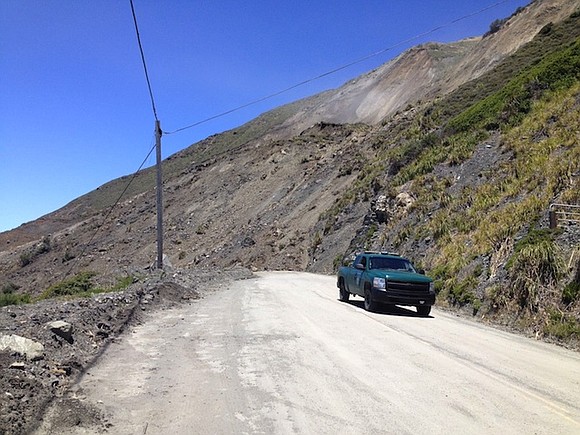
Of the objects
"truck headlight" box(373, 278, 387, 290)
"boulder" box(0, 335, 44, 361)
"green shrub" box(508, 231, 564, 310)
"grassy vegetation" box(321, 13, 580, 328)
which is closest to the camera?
"boulder" box(0, 335, 44, 361)

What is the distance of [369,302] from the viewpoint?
14.9 meters

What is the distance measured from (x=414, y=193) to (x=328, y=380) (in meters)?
24.3

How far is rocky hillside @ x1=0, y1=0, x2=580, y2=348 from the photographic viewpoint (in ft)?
53.6

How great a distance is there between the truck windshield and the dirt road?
12.1 ft

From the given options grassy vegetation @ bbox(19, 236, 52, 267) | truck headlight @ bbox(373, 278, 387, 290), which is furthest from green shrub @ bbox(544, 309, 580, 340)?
Answer: grassy vegetation @ bbox(19, 236, 52, 267)

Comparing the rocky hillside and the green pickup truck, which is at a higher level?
the rocky hillside

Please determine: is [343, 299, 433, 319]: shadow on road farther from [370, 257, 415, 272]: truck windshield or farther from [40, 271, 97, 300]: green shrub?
[40, 271, 97, 300]: green shrub

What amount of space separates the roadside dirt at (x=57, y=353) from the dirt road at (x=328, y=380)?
25cm

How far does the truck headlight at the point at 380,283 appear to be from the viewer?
14.6m

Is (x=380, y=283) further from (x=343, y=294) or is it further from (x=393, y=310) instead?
(x=343, y=294)

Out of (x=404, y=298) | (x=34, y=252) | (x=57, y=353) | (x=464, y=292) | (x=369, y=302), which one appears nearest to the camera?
(x=57, y=353)

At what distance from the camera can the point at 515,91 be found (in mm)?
30219

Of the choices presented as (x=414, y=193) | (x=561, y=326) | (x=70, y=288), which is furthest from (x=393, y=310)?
(x=70, y=288)

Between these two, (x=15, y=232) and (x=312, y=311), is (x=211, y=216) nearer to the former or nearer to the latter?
(x=312, y=311)
